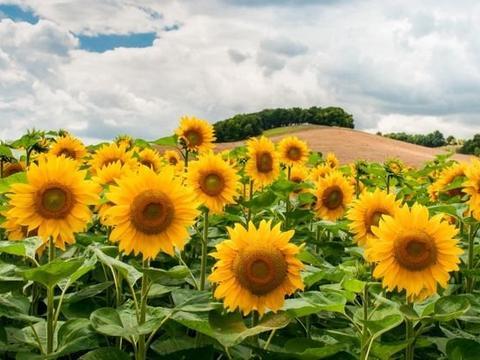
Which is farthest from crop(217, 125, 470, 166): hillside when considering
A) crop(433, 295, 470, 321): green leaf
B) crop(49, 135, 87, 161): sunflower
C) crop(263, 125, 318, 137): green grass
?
crop(433, 295, 470, 321): green leaf

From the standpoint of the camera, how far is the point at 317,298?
316 cm

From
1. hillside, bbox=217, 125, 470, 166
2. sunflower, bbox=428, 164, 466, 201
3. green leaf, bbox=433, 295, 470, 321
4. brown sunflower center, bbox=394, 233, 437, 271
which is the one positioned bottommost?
green leaf, bbox=433, 295, 470, 321

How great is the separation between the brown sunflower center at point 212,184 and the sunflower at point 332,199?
1668 millimetres

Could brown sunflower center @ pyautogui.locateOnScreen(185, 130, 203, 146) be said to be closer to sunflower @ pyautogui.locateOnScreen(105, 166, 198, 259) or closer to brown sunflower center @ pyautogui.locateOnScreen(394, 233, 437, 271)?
sunflower @ pyautogui.locateOnScreen(105, 166, 198, 259)

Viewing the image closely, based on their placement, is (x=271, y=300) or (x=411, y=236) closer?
(x=271, y=300)

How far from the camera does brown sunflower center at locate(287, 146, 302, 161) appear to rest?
8.06 m

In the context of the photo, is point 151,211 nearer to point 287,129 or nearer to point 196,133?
point 196,133

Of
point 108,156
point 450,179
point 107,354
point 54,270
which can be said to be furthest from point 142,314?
point 450,179

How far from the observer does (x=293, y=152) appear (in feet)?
26.5

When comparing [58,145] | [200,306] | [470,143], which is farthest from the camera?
[470,143]

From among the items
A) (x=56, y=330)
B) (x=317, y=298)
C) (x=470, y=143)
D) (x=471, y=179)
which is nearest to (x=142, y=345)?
(x=56, y=330)

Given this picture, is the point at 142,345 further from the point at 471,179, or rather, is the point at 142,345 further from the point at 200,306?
the point at 471,179

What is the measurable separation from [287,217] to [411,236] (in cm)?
257

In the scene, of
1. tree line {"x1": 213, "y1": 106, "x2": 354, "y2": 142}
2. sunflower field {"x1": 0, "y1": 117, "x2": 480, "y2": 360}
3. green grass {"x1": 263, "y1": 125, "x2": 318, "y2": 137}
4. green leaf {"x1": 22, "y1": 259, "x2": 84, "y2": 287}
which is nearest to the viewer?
green leaf {"x1": 22, "y1": 259, "x2": 84, "y2": 287}
